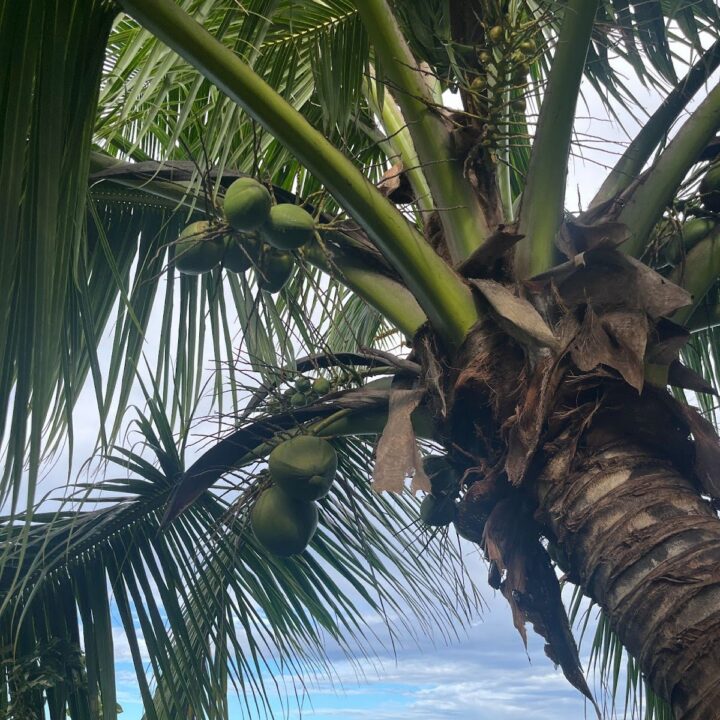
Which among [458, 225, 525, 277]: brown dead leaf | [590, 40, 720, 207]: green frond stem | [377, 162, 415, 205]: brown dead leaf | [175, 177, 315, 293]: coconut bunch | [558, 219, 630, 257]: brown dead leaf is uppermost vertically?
[377, 162, 415, 205]: brown dead leaf

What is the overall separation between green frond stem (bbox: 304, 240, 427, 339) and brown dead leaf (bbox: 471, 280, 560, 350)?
0.25 m

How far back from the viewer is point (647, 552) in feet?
5.11

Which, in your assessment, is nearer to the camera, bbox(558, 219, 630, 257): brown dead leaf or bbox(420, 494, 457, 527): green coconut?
bbox(558, 219, 630, 257): brown dead leaf

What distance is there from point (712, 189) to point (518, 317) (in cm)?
72

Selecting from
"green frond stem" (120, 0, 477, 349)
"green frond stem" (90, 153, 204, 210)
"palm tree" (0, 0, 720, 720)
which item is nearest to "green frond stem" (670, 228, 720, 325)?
"palm tree" (0, 0, 720, 720)

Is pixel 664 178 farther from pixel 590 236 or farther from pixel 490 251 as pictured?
pixel 490 251

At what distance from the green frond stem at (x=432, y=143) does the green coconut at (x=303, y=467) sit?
1.79 ft

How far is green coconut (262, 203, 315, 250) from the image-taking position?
73.8 inches

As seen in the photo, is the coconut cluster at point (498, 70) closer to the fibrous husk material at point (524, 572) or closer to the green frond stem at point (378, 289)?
the green frond stem at point (378, 289)

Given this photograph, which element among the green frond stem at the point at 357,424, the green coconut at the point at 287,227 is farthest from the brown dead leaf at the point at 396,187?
the green frond stem at the point at 357,424

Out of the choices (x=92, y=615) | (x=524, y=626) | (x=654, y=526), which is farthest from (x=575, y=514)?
(x=92, y=615)

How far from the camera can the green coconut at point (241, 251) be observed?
195 cm

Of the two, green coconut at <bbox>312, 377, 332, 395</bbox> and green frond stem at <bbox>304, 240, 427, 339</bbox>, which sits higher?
green frond stem at <bbox>304, 240, 427, 339</bbox>

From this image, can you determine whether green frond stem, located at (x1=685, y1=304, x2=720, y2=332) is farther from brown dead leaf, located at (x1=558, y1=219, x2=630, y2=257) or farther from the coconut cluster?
the coconut cluster
